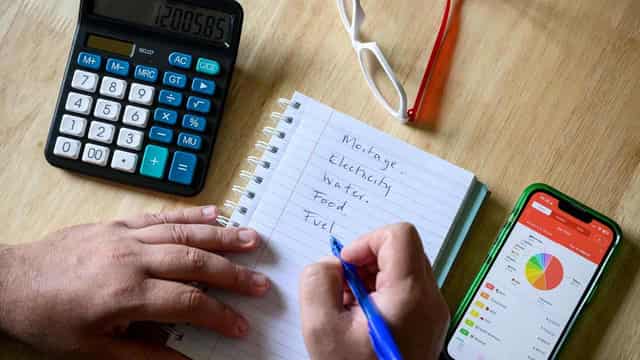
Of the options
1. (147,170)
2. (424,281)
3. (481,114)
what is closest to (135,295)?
(147,170)

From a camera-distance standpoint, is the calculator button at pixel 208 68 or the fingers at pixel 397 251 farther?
the calculator button at pixel 208 68

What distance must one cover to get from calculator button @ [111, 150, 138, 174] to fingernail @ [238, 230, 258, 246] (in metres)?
0.12

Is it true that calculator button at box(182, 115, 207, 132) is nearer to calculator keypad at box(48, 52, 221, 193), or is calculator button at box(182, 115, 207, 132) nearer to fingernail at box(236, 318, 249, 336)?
calculator keypad at box(48, 52, 221, 193)

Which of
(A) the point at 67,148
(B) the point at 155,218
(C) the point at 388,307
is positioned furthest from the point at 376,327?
(A) the point at 67,148

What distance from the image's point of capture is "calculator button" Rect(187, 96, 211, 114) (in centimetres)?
70

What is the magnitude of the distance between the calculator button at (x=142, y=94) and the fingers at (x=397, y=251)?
26 cm

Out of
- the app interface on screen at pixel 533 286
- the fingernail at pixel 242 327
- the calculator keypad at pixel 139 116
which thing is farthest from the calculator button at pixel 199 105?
the app interface on screen at pixel 533 286

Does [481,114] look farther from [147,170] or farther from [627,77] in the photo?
[147,170]

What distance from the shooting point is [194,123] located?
0.70 m

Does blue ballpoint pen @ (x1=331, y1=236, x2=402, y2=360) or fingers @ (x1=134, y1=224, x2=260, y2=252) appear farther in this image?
fingers @ (x1=134, y1=224, x2=260, y2=252)

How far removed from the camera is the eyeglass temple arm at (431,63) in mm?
720

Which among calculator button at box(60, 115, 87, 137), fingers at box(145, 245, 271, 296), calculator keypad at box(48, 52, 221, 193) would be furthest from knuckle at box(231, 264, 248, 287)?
calculator button at box(60, 115, 87, 137)

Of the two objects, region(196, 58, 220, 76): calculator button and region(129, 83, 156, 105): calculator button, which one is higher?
region(196, 58, 220, 76): calculator button

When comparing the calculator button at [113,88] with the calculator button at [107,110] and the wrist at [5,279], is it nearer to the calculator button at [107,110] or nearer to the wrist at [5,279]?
the calculator button at [107,110]
